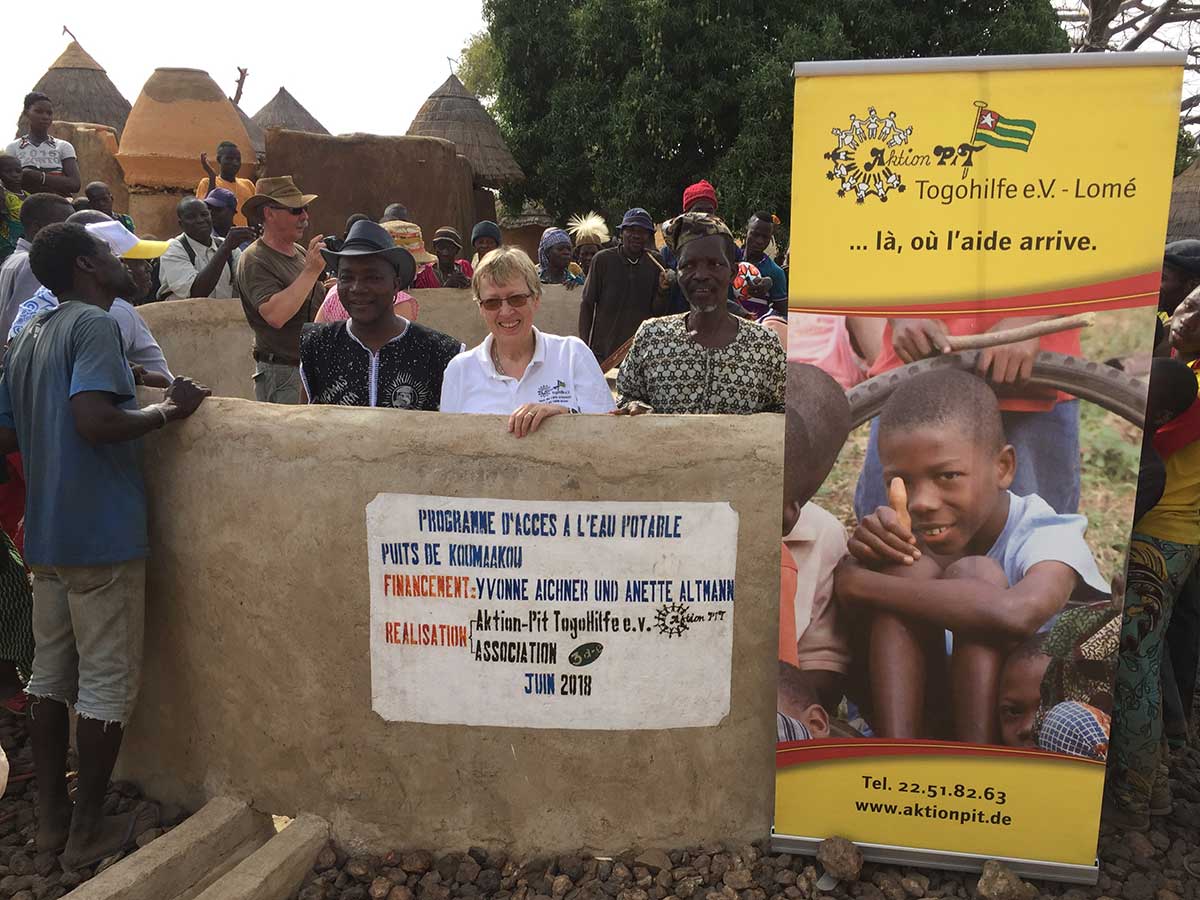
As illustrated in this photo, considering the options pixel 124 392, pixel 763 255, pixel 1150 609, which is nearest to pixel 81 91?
pixel 763 255

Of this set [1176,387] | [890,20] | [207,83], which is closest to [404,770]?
[1176,387]

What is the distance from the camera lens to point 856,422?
9.09 feet

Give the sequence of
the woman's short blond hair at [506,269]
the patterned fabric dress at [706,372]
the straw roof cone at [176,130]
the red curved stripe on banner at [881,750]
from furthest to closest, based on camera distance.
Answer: the straw roof cone at [176,130] → the patterned fabric dress at [706,372] → the woman's short blond hair at [506,269] → the red curved stripe on banner at [881,750]

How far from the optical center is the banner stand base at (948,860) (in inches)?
113

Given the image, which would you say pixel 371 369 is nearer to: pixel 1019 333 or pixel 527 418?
pixel 527 418

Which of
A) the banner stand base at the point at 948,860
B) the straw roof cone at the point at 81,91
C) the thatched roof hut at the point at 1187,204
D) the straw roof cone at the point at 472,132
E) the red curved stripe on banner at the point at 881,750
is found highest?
the straw roof cone at the point at 81,91

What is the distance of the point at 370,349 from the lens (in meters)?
3.60

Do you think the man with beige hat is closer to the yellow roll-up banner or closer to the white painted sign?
the white painted sign

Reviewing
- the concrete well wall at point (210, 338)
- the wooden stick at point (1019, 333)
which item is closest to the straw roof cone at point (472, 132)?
→ the concrete well wall at point (210, 338)

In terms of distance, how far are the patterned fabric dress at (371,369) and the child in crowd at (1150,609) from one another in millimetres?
2401

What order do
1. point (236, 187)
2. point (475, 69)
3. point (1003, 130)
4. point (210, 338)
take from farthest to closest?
point (475, 69), point (236, 187), point (210, 338), point (1003, 130)

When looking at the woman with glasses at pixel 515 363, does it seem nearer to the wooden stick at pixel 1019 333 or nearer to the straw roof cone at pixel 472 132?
the wooden stick at pixel 1019 333

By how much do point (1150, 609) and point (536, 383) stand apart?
2.10 meters

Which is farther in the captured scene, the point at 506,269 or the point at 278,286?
the point at 278,286
